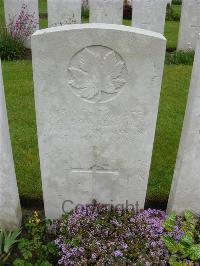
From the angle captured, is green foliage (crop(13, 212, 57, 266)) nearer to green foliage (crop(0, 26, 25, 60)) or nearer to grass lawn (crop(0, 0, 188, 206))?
grass lawn (crop(0, 0, 188, 206))

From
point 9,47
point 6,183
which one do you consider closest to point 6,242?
point 6,183

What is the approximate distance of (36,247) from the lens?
3303 millimetres

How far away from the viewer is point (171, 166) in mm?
4613

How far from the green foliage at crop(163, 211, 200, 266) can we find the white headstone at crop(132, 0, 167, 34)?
521cm

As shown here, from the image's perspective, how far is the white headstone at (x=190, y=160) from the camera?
299cm

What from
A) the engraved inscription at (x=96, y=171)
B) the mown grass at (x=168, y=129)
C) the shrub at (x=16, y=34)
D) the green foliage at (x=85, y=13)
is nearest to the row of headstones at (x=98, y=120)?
the engraved inscription at (x=96, y=171)

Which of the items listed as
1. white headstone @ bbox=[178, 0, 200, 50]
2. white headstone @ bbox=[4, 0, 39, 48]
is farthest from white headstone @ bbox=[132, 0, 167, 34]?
white headstone @ bbox=[4, 0, 39, 48]

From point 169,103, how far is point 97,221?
3386 mm

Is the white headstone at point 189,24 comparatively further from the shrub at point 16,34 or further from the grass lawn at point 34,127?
the shrub at point 16,34

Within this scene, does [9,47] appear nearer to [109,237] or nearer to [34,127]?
[34,127]

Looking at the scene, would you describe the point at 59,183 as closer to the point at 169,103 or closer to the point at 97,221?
the point at 97,221

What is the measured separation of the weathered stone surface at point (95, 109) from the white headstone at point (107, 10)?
5040mm

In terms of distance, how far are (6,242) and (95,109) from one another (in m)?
1.35

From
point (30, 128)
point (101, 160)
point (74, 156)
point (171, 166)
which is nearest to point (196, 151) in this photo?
point (101, 160)
